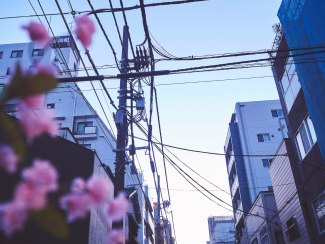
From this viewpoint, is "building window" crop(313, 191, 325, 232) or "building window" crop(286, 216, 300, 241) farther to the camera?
"building window" crop(286, 216, 300, 241)

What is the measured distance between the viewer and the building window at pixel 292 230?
1634 cm

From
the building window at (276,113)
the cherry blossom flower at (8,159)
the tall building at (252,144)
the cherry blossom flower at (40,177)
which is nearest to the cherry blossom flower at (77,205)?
the cherry blossom flower at (40,177)

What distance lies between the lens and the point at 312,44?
490 inches

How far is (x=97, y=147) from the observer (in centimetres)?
3294

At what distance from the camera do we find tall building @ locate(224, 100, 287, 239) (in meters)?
35.7

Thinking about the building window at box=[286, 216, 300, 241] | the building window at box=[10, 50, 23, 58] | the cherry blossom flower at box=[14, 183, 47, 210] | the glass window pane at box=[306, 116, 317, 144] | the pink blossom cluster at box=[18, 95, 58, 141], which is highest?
the building window at box=[10, 50, 23, 58]

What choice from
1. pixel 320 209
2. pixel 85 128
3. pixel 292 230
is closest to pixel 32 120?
pixel 320 209

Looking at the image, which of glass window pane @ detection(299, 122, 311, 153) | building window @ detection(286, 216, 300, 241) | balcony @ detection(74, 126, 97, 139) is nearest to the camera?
glass window pane @ detection(299, 122, 311, 153)

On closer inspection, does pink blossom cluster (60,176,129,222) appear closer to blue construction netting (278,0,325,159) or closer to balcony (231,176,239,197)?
blue construction netting (278,0,325,159)

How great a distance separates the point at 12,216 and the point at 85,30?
1.10m

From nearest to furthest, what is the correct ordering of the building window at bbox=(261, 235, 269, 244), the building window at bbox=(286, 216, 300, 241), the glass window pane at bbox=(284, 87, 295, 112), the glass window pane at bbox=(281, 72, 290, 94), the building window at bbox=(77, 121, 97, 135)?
the building window at bbox=(286, 216, 300, 241), the glass window pane at bbox=(284, 87, 295, 112), the glass window pane at bbox=(281, 72, 290, 94), the building window at bbox=(261, 235, 269, 244), the building window at bbox=(77, 121, 97, 135)

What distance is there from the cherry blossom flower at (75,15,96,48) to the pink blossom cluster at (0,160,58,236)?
803 mm

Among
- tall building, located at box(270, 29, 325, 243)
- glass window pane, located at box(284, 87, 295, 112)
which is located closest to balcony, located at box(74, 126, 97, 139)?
tall building, located at box(270, 29, 325, 243)

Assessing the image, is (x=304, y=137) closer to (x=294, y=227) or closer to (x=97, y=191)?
(x=294, y=227)
